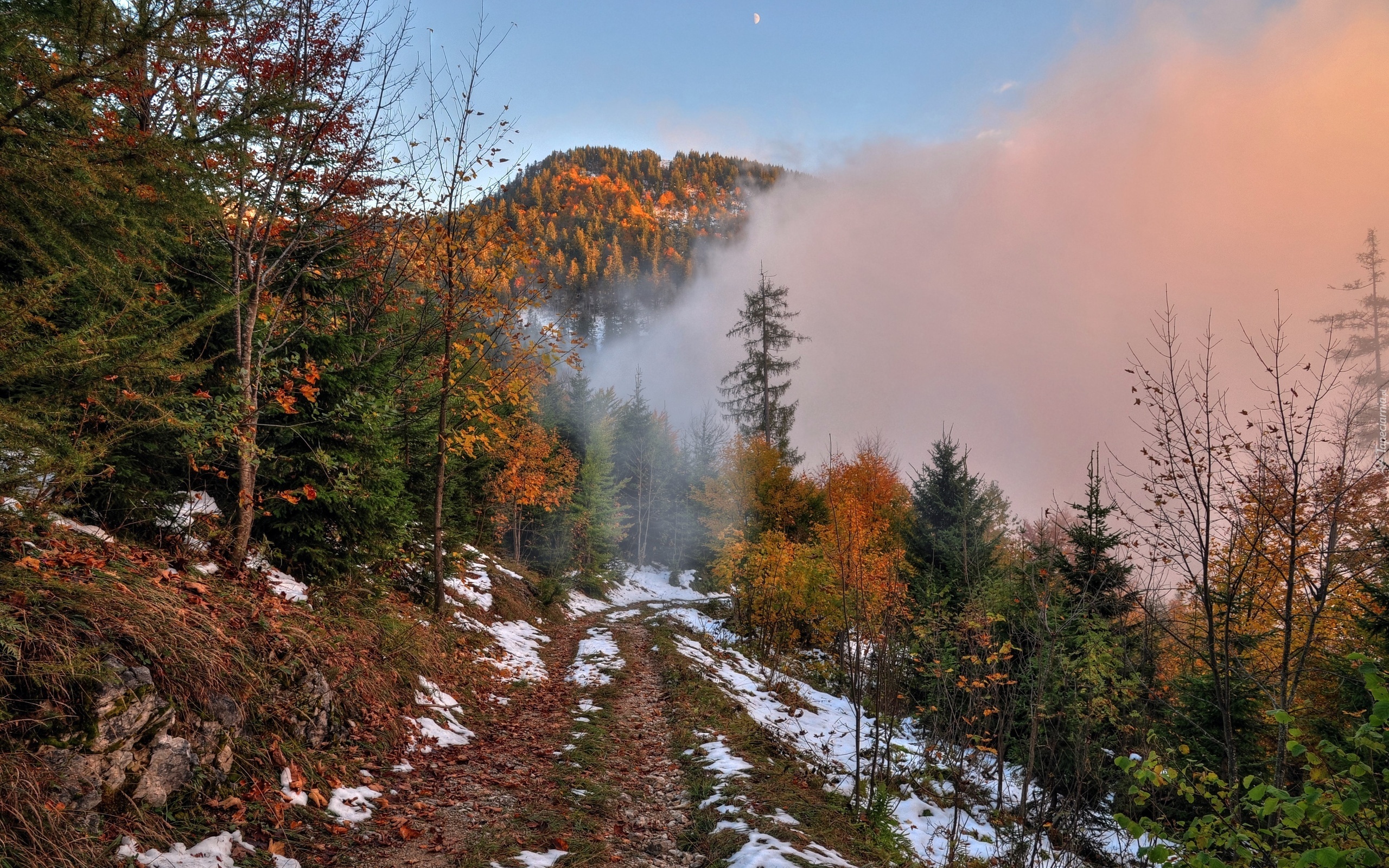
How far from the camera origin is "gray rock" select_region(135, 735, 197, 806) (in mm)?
3314

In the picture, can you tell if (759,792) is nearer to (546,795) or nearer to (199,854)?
(546,795)

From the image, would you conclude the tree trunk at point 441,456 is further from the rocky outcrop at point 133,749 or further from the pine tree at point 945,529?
the pine tree at point 945,529

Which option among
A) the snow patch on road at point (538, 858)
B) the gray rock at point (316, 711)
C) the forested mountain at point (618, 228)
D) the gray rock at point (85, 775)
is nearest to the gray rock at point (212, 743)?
the gray rock at point (85, 775)

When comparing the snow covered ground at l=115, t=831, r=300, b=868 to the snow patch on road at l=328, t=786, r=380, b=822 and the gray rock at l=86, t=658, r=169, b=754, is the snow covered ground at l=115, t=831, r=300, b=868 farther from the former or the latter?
the snow patch on road at l=328, t=786, r=380, b=822

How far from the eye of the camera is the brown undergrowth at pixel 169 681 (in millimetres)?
2873

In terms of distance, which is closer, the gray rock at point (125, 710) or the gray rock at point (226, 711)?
the gray rock at point (125, 710)

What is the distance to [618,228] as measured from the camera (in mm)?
137000

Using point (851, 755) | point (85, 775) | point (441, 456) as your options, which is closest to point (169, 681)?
point (85, 775)

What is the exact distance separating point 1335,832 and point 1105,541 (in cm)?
1145

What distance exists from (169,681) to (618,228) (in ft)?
470

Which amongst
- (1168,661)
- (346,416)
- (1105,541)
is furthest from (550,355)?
(1168,661)

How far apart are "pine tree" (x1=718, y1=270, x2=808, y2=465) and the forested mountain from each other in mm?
39029

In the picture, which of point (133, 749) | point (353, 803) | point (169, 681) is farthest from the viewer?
point (353, 803)

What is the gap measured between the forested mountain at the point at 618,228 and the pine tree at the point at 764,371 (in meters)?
39.0
